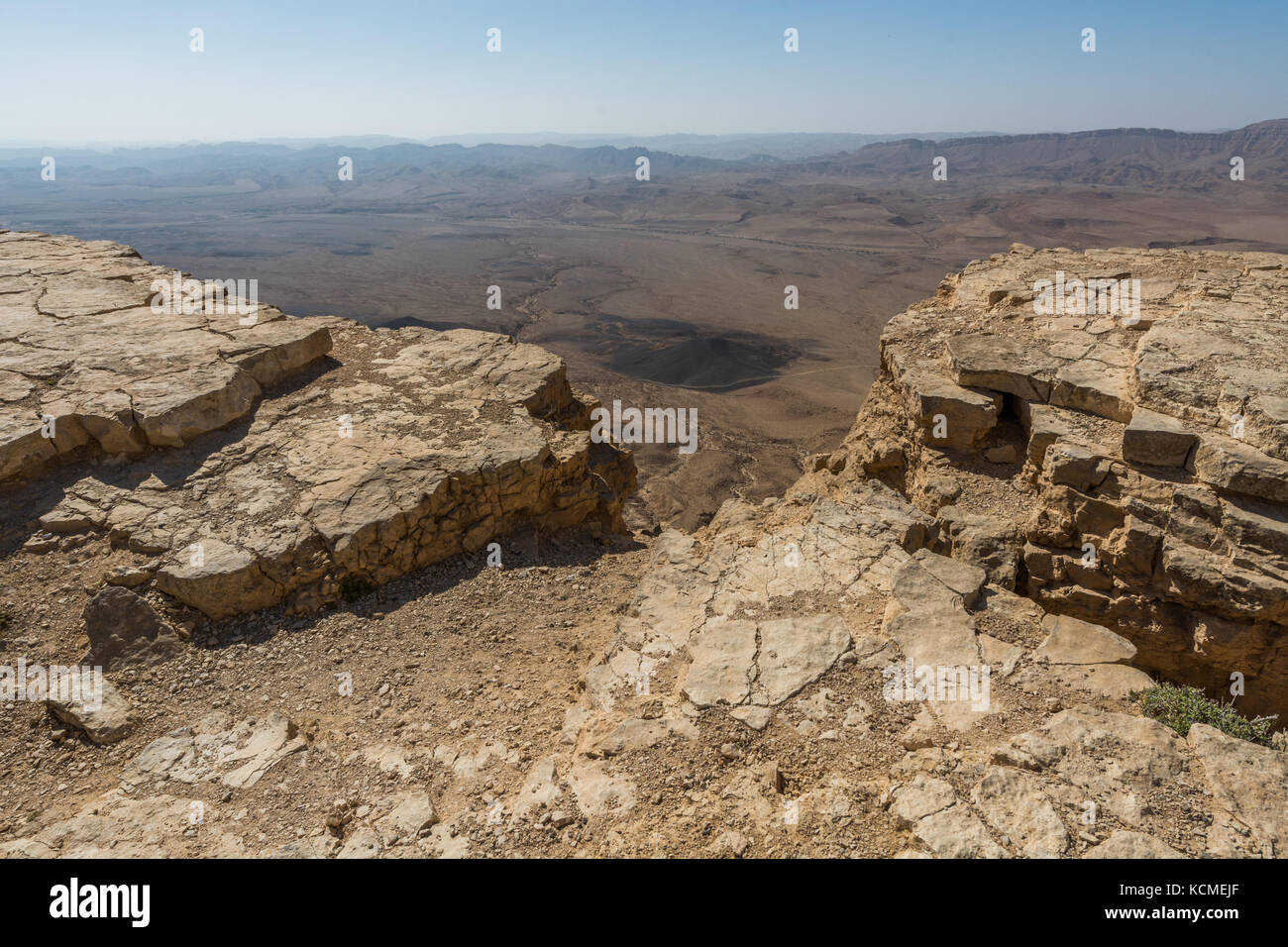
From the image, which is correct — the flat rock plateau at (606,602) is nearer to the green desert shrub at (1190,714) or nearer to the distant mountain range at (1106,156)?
the green desert shrub at (1190,714)

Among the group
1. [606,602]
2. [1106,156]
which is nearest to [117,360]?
[606,602]

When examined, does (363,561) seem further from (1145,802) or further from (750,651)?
(1145,802)

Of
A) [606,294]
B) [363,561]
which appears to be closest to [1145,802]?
[363,561]

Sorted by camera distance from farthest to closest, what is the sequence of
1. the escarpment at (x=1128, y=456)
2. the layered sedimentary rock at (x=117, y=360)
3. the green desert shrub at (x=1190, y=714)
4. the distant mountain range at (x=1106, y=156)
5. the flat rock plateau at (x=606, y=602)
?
1. the distant mountain range at (x=1106, y=156)
2. the layered sedimentary rock at (x=117, y=360)
3. the escarpment at (x=1128, y=456)
4. the green desert shrub at (x=1190, y=714)
5. the flat rock plateau at (x=606, y=602)

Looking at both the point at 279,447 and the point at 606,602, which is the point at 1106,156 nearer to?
the point at 606,602


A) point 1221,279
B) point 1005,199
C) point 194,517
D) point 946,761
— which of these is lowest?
point 946,761

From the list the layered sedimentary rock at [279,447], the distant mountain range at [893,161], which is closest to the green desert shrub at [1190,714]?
the layered sedimentary rock at [279,447]

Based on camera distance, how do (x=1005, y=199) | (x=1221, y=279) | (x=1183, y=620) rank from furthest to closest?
(x=1005, y=199), (x=1221, y=279), (x=1183, y=620)
